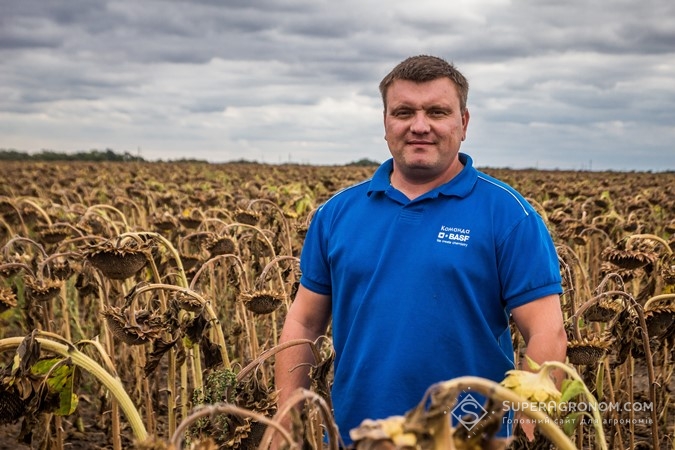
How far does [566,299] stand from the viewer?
16.0 ft

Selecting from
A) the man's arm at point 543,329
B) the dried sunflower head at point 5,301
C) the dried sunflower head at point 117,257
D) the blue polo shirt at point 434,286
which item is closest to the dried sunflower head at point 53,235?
the dried sunflower head at point 5,301

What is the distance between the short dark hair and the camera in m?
2.78

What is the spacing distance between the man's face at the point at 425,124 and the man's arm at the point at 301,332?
66cm

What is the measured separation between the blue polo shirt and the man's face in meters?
0.10

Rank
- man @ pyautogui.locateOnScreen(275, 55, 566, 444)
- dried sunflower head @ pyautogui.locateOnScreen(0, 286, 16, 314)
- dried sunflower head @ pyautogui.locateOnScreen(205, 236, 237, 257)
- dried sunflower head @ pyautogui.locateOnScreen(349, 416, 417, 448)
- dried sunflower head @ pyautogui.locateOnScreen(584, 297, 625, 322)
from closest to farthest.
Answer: dried sunflower head @ pyautogui.locateOnScreen(349, 416, 417, 448) → man @ pyautogui.locateOnScreen(275, 55, 566, 444) → dried sunflower head @ pyautogui.locateOnScreen(584, 297, 625, 322) → dried sunflower head @ pyautogui.locateOnScreen(0, 286, 16, 314) → dried sunflower head @ pyautogui.locateOnScreen(205, 236, 237, 257)

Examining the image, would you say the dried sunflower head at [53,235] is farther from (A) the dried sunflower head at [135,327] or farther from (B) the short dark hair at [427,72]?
(B) the short dark hair at [427,72]

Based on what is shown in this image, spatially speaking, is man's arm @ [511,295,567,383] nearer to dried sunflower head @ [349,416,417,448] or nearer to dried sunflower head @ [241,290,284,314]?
dried sunflower head @ [241,290,284,314]

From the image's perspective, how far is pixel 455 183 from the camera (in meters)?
2.84

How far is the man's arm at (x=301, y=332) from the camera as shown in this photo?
2.94m

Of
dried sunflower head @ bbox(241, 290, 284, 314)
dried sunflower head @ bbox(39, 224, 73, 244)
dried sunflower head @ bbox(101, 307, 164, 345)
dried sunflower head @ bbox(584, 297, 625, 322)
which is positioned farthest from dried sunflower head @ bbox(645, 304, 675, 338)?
dried sunflower head @ bbox(39, 224, 73, 244)

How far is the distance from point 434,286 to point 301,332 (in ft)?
2.11

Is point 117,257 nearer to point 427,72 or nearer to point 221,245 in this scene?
point 427,72

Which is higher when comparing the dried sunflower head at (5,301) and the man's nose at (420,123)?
the man's nose at (420,123)

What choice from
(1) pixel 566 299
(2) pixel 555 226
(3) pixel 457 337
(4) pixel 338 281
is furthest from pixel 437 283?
(2) pixel 555 226
